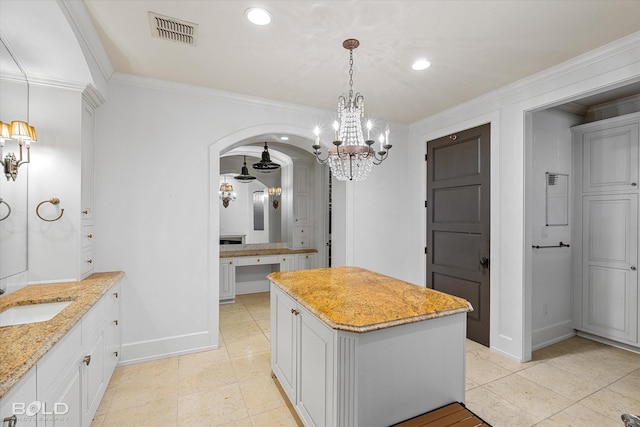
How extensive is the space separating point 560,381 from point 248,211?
4.87 m

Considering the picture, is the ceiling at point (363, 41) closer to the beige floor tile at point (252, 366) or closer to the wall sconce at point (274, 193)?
the beige floor tile at point (252, 366)

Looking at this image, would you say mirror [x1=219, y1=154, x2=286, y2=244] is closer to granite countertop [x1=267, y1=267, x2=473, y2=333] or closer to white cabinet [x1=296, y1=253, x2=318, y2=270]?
white cabinet [x1=296, y1=253, x2=318, y2=270]

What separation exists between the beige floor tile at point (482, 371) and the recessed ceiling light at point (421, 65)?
280cm

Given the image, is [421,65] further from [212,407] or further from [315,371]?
[212,407]

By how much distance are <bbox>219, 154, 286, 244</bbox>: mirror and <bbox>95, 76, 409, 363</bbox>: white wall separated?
235cm

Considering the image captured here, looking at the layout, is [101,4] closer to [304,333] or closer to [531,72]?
[304,333]

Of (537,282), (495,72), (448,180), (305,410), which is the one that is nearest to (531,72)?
(495,72)

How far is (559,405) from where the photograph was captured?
7.47ft

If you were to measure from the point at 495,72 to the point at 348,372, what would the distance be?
9.50 ft

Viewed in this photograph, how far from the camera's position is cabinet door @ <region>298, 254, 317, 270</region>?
5508mm

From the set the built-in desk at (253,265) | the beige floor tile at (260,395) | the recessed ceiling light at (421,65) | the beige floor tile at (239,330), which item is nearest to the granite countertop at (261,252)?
the built-in desk at (253,265)

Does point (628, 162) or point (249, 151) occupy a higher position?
point (249, 151)

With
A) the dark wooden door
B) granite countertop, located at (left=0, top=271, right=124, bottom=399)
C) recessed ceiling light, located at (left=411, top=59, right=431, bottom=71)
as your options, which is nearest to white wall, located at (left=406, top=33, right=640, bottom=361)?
the dark wooden door

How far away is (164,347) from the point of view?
3002mm
